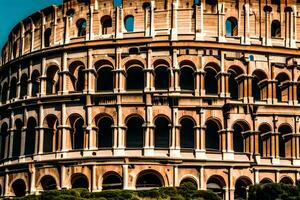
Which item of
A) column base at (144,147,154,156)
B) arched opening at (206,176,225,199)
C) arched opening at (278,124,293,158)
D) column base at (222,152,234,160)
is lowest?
arched opening at (206,176,225,199)

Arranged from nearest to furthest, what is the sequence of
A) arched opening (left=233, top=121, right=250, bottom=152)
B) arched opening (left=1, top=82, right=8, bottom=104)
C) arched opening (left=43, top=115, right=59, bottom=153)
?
arched opening (left=233, top=121, right=250, bottom=152) → arched opening (left=43, top=115, right=59, bottom=153) → arched opening (left=1, top=82, right=8, bottom=104)

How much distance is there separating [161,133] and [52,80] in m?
8.38

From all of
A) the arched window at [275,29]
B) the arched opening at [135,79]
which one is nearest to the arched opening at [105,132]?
the arched opening at [135,79]

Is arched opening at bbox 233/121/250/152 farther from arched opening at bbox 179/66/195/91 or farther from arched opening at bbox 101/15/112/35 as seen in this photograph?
arched opening at bbox 101/15/112/35

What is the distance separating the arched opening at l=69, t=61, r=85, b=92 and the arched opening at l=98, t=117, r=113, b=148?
9.34 feet

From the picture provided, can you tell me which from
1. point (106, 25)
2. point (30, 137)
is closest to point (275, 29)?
point (106, 25)

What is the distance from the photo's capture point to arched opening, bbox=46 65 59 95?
5186 cm

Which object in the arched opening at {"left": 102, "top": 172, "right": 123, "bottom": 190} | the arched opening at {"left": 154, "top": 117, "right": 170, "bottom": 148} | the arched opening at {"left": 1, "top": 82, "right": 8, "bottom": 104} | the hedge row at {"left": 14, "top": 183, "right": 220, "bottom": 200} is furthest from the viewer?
the arched opening at {"left": 1, "top": 82, "right": 8, "bottom": 104}

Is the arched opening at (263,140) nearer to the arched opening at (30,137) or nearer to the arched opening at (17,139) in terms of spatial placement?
the arched opening at (30,137)

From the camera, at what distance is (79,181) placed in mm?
48750

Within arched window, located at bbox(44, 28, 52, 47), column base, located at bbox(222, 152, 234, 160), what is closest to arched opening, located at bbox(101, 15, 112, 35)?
arched window, located at bbox(44, 28, 52, 47)

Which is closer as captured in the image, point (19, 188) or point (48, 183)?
point (48, 183)

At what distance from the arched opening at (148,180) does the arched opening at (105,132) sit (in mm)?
3141

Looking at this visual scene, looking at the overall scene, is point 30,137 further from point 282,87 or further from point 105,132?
point 282,87
